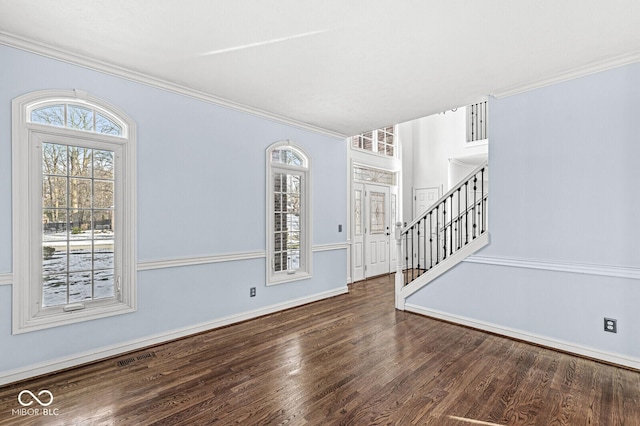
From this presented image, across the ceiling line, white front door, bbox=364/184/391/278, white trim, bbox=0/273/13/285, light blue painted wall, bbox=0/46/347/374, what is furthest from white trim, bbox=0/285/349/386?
the ceiling line

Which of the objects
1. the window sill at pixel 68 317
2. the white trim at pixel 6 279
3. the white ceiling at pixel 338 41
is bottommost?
the window sill at pixel 68 317

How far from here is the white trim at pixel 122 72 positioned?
101 inches

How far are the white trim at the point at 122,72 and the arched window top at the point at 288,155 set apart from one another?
343mm

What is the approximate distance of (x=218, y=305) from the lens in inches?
150

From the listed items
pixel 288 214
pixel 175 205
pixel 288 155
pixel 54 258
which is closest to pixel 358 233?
pixel 288 214

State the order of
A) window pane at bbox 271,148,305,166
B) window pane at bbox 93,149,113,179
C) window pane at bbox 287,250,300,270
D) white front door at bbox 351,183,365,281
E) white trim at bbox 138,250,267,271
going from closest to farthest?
window pane at bbox 93,149,113,179, white trim at bbox 138,250,267,271, window pane at bbox 271,148,305,166, window pane at bbox 287,250,300,270, white front door at bbox 351,183,365,281

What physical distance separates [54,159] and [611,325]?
509 cm

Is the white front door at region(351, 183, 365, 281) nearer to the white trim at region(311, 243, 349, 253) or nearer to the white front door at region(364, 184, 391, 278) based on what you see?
the white front door at region(364, 184, 391, 278)

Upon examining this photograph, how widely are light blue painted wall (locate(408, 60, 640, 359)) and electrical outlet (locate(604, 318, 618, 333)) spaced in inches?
1.2

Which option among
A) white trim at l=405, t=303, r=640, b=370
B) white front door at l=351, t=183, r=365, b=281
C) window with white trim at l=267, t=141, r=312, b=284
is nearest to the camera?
white trim at l=405, t=303, r=640, b=370

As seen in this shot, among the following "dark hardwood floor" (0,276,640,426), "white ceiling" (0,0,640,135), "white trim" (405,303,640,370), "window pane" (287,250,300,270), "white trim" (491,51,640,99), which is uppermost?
"white ceiling" (0,0,640,135)

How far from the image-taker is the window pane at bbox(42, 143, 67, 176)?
2723mm

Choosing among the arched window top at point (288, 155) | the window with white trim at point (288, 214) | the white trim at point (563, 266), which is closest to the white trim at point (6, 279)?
the window with white trim at point (288, 214)

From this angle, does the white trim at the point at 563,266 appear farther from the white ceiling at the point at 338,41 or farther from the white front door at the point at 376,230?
the white front door at the point at 376,230
